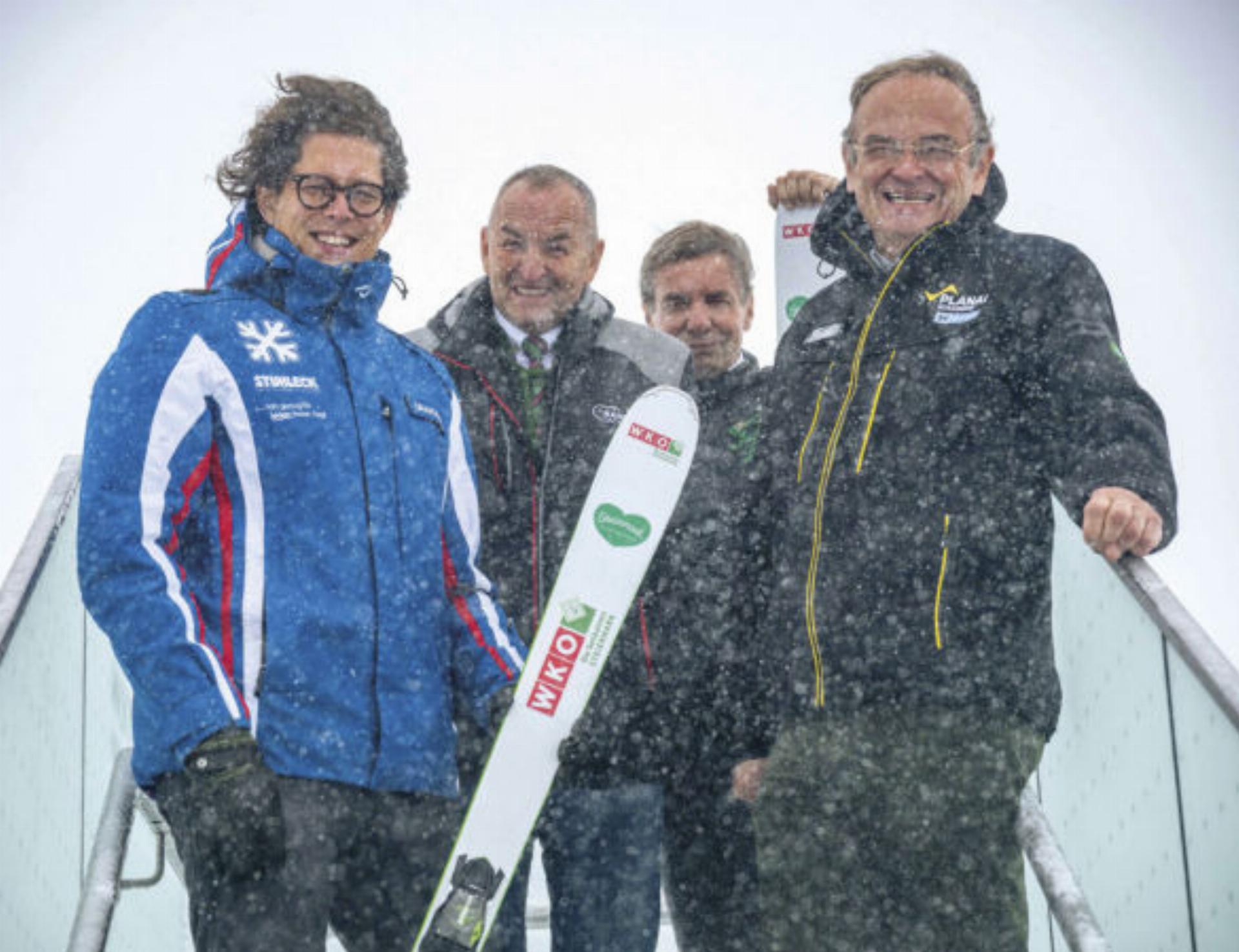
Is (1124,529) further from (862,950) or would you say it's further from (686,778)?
(686,778)

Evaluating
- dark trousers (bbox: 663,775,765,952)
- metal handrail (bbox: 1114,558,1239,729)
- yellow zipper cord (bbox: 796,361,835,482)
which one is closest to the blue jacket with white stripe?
yellow zipper cord (bbox: 796,361,835,482)

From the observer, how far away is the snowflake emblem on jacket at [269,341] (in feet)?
7.91

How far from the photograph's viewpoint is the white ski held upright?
2.60 metres

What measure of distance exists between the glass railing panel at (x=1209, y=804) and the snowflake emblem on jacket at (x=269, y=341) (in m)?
1.59

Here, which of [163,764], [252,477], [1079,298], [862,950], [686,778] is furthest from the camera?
[686,778]

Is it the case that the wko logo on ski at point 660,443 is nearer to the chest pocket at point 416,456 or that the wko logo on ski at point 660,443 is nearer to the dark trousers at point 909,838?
the chest pocket at point 416,456

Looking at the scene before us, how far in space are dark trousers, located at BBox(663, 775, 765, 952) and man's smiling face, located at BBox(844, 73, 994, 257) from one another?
4.09ft

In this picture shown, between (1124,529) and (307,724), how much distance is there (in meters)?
1.34

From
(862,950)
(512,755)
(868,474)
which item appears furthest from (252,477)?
(862,950)

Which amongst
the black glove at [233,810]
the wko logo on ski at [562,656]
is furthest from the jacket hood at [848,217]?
the black glove at [233,810]

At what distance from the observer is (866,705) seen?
262cm

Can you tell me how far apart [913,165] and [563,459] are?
98 centimetres

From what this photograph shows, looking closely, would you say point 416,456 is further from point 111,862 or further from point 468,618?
point 111,862

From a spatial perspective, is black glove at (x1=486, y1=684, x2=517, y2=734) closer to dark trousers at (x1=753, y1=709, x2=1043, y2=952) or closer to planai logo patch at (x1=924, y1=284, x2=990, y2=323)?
dark trousers at (x1=753, y1=709, x2=1043, y2=952)
